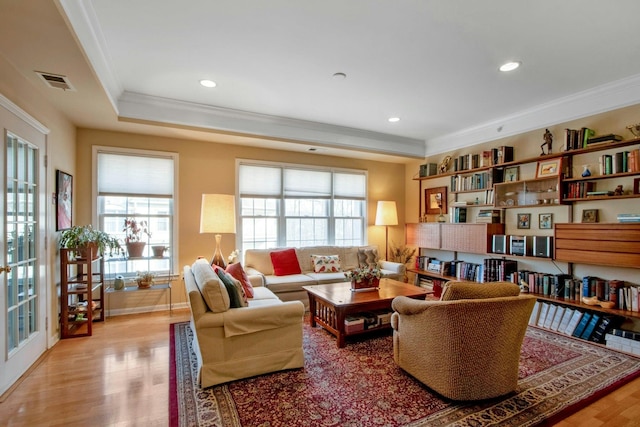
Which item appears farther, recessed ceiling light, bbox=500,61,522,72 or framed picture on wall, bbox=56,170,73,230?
framed picture on wall, bbox=56,170,73,230

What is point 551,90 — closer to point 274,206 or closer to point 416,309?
point 416,309

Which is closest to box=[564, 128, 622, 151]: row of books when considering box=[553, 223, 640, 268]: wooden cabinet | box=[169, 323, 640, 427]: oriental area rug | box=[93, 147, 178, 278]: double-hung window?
box=[553, 223, 640, 268]: wooden cabinet

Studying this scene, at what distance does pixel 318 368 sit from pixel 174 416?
1128 millimetres

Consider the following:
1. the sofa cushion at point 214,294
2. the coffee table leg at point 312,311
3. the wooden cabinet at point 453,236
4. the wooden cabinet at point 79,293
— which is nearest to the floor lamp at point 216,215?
the wooden cabinet at point 79,293

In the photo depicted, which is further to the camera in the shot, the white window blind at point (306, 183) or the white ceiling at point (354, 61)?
the white window blind at point (306, 183)

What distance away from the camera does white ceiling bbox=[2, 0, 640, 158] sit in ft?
7.20

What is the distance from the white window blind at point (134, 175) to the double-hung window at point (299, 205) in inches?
40.9

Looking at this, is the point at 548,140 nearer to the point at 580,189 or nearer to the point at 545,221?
the point at 580,189

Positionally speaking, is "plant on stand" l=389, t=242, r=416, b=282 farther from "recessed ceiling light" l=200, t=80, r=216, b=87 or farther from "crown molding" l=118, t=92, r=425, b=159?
"recessed ceiling light" l=200, t=80, r=216, b=87

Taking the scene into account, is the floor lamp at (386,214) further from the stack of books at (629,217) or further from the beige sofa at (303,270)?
the stack of books at (629,217)

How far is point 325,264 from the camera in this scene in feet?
16.1

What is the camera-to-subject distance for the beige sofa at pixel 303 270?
13.9 feet

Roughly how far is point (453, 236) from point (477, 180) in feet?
3.02

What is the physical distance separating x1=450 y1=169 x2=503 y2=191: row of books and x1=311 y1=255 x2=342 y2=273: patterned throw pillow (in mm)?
2290
